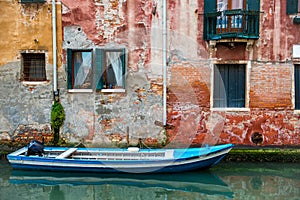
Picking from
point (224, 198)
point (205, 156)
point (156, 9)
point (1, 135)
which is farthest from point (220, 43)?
point (1, 135)

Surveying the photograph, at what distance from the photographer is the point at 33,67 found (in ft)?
32.0

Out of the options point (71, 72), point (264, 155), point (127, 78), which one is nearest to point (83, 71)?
point (71, 72)

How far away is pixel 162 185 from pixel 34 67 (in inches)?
199

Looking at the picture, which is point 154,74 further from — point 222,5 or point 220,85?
point 222,5

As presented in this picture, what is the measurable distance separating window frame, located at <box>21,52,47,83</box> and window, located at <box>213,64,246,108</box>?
485 centimetres

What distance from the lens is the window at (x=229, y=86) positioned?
955cm

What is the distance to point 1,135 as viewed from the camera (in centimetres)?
963

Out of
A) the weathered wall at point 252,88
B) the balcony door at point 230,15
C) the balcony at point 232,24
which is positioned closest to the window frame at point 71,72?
the weathered wall at point 252,88

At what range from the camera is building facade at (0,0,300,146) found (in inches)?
370

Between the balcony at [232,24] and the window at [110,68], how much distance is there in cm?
248

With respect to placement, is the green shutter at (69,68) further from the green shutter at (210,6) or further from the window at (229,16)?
the window at (229,16)

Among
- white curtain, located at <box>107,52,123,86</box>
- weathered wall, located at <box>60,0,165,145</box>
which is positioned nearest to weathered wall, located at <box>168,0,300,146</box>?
weathered wall, located at <box>60,0,165,145</box>

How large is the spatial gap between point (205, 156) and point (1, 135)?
5.72m

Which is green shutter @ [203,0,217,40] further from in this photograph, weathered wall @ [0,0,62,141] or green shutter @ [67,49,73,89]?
weathered wall @ [0,0,62,141]
